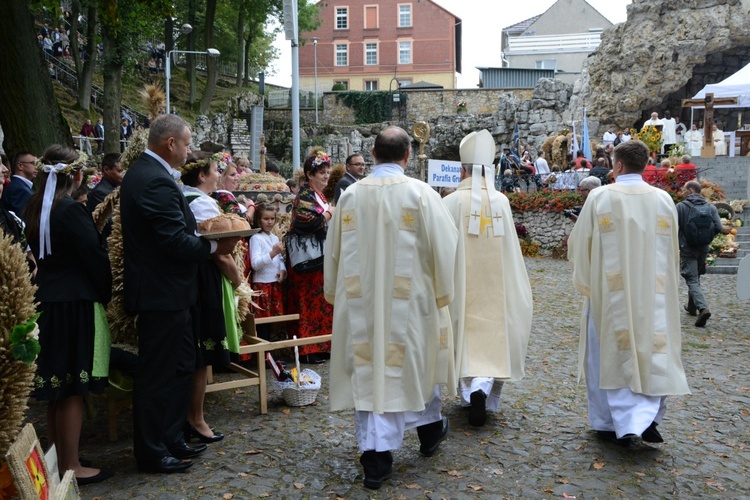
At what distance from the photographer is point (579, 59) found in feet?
172

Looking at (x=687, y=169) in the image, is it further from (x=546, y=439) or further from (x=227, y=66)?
(x=227, y=66)

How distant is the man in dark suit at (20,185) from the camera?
7.09 meters

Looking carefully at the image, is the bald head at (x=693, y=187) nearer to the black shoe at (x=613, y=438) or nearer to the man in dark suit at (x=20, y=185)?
the black shoe at (x=613, y=438)

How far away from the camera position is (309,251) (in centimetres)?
739

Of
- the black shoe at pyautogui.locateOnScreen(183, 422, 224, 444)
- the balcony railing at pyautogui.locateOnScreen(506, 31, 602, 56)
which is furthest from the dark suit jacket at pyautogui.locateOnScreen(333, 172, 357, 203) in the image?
the balcony railing at pyautogui.locateOnScreen(506, 31, 602, 56)

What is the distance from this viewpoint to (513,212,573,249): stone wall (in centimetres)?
1947

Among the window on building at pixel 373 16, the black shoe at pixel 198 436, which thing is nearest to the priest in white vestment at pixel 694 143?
the black shoe at pixel 198 436

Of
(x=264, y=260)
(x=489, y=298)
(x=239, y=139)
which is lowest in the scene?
(x=489, y=298)

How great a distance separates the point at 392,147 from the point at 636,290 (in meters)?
1.92

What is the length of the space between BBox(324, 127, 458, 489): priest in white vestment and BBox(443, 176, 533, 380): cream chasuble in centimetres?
96

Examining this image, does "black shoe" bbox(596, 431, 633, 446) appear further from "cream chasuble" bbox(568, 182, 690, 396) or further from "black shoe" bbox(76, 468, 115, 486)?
"black shoe" bbox(76, 468, 115, 486)

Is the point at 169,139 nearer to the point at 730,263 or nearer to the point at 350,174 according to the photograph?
the point at 350,174

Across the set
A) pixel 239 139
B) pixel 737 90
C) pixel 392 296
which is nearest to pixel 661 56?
pixel 737 90

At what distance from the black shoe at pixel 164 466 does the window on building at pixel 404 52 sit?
63037 mm
